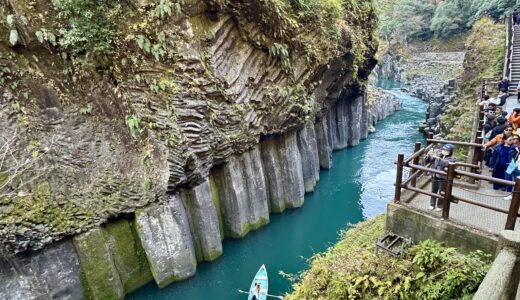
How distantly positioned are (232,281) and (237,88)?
8.39 m

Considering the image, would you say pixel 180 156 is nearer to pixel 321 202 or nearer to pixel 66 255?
pixel 66 255

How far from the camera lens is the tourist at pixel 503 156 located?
27.6 ft

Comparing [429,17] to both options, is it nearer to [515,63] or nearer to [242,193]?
[515,63]

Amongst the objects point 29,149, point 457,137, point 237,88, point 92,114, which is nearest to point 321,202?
point 457,137

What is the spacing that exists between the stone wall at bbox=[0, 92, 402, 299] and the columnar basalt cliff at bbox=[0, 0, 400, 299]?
0.16 ft

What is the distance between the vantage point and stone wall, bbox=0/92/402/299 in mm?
11359

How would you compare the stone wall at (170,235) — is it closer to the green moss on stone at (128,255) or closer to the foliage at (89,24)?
the green moss on stone at (128,255)

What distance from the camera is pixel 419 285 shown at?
5930mm

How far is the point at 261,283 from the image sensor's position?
13.8 metres

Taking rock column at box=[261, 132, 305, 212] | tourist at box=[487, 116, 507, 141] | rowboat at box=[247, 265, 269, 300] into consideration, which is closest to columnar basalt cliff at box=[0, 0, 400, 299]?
rock column at box=[261, 132, 305, 212]

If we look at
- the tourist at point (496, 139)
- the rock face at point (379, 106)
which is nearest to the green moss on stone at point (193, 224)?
the tourist at point (496, 139)

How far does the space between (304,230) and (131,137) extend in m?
10.6

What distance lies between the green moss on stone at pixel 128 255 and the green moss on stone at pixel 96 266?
394mm

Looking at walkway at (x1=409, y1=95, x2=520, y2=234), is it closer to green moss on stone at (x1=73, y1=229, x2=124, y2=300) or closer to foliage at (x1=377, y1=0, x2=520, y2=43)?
green moss on stone at (x1=73, y1=229, x2=124, y2=300)
